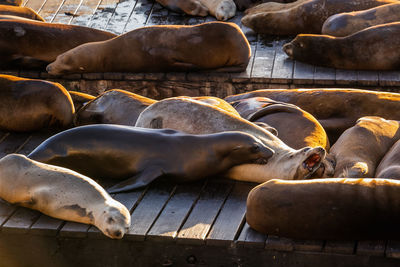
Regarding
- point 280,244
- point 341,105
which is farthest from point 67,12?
point 280,244

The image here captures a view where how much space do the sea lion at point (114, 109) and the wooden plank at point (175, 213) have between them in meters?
1.01

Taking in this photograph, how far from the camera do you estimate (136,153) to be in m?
4.73

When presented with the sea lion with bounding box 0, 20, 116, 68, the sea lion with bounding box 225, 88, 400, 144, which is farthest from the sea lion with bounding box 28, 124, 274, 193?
the sea lion with bounding box 0, 20, 116, 68

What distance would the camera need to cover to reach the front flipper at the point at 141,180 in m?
4.68

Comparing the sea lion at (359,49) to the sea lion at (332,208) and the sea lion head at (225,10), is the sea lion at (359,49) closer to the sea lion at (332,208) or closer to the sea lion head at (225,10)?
the sea lion head at (225,10)

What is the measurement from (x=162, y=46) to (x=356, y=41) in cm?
190

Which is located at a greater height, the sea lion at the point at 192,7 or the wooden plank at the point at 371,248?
the wooden plank at the point at 371,248

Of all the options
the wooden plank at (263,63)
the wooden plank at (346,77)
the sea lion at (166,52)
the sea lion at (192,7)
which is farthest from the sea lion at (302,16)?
the wooden plank at (346,77)

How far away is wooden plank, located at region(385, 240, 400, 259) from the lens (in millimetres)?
3943

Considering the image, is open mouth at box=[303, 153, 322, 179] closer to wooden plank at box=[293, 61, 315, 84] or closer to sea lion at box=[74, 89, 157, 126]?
sea lion at box=[74, 89, 157, 126]

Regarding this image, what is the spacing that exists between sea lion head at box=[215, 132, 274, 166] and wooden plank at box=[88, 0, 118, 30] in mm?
4543

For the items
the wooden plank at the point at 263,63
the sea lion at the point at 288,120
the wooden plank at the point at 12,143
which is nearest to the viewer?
the sea lion at the point at 288,120

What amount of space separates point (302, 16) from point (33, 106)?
354 cm

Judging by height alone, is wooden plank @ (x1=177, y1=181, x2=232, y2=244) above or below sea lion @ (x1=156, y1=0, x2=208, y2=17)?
above
